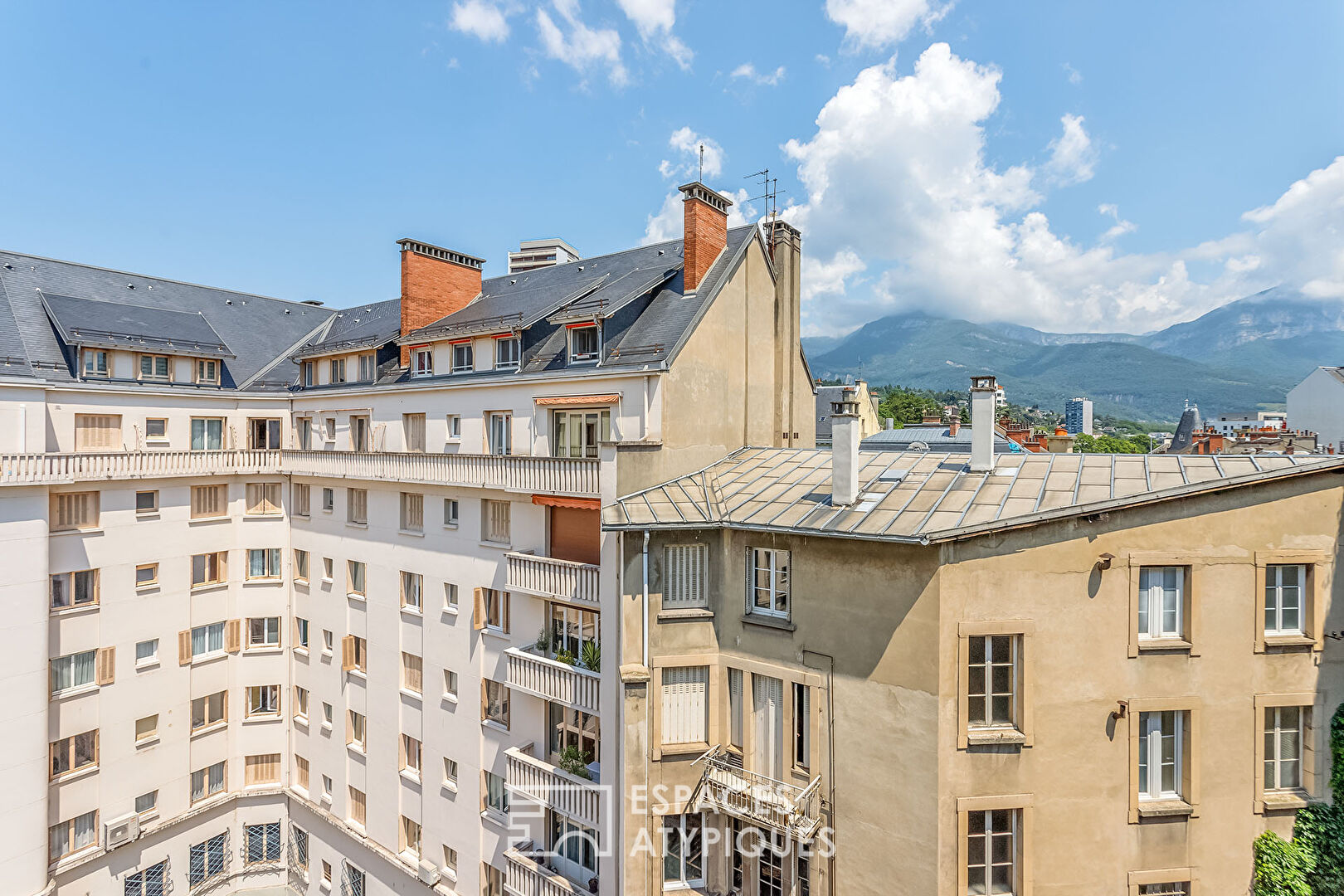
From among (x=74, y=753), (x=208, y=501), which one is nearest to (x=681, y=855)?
(x=74, y=753)

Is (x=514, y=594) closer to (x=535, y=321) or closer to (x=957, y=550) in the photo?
(x=535, y=321)

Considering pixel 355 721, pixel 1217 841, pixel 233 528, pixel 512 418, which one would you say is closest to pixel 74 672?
pixel 233 528

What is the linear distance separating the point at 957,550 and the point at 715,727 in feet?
26.0

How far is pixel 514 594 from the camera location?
2152 cm

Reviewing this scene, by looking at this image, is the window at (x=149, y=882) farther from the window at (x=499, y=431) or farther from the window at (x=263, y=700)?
the window at (x=499, y=431)

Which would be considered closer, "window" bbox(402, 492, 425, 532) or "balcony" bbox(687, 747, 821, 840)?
"balcony" bbox(687, 747, 821, 840)

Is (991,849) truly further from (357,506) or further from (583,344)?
(357,506)

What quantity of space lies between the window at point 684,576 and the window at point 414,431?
1358cm

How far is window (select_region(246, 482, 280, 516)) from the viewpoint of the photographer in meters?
30.2

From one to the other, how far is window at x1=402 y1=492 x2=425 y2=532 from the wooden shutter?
43.5 feet

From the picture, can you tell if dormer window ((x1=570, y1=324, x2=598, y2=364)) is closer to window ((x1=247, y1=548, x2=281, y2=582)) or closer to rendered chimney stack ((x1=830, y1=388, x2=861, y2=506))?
rendered chimney stack ((x1=830, y1=388, x2=861, y2=506))

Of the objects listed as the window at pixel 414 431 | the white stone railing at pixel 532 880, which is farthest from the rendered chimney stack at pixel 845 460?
the window at pixel 414 431

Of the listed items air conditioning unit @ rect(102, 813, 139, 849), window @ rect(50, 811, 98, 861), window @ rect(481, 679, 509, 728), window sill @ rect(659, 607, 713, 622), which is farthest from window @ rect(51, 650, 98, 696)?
window sill @ rect(659, 607, 713, 622)

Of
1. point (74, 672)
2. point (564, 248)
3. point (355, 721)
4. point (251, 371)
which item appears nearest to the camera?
point (74, 672)
